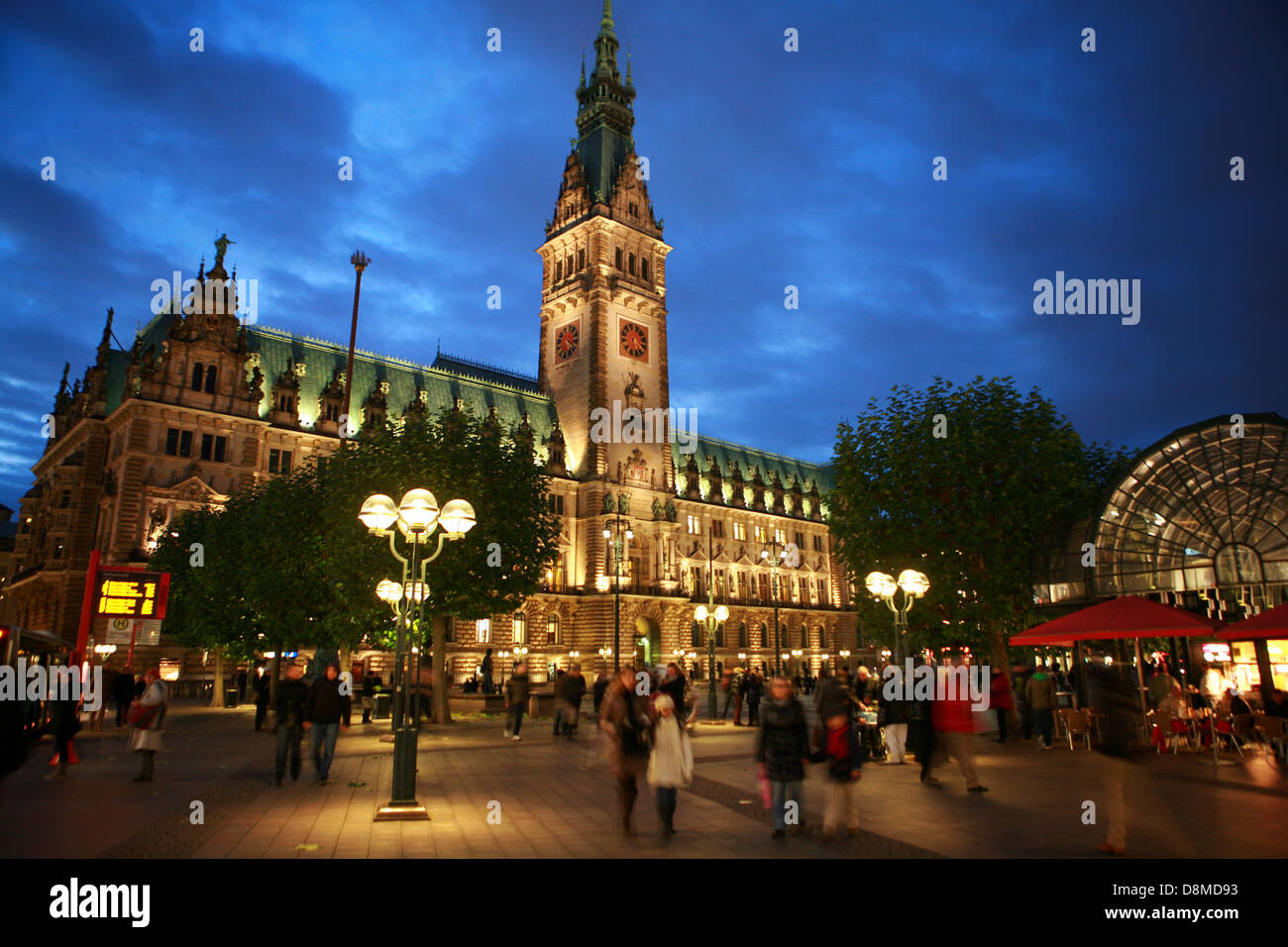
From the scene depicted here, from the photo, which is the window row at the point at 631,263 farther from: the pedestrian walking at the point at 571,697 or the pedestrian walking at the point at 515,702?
Answer: the pedestrian walking at the point at 515,702

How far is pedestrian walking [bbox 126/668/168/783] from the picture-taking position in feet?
52.1

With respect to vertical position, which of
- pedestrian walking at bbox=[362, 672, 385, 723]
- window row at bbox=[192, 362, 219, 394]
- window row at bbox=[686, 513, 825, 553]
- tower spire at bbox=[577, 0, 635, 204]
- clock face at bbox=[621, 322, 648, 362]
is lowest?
pedestrian walking at bbox=[362, 672, 385, 723]

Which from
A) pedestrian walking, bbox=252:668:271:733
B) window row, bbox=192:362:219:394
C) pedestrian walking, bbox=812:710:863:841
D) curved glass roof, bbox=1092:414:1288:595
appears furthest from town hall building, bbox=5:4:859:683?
pedestrian walking, bbox=812:710:863:841

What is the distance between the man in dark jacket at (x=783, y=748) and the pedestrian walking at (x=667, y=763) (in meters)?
1.14

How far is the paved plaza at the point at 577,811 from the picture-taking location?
10445 mm

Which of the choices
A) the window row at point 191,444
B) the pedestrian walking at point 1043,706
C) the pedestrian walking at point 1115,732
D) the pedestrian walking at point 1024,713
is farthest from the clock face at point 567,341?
the pedestrian walking at point 1115,732

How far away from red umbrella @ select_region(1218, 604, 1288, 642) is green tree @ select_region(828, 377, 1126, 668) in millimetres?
9627

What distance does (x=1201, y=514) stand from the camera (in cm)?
2828

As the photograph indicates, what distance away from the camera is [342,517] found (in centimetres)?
3319

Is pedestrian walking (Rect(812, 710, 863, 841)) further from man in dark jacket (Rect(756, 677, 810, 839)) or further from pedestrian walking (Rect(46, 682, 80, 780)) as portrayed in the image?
pedestrian walking (Rect(46, 682, 80, 780))

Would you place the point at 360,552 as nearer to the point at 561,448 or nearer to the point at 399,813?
the point at 399,813

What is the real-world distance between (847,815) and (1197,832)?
4895mm
